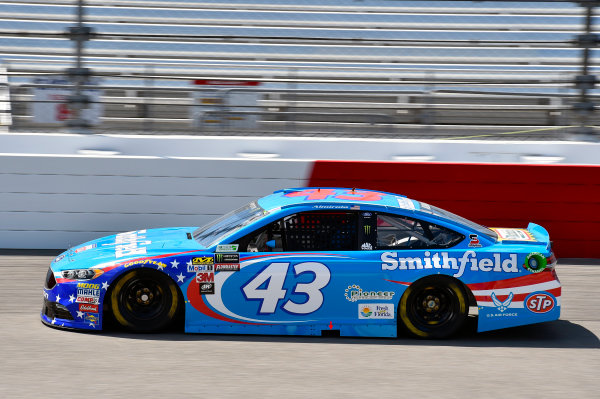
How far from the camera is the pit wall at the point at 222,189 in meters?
9.20

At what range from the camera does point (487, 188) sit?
9.24 meters

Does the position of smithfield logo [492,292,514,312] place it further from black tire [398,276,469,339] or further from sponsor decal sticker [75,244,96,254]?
sponsor decal sticker [75,244,96,254]

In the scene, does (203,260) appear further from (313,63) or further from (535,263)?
(313,63)

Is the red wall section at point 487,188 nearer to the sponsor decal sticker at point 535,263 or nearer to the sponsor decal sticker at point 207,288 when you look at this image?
the sponsor decal sticker at point 535,263

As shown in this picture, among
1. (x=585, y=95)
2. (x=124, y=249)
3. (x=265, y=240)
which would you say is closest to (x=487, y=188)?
(x=585, y=95)

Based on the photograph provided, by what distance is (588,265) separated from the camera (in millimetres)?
9109

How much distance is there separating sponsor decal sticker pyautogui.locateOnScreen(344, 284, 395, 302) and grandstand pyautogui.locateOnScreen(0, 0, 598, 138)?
4.53 meters

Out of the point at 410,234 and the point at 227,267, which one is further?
the point at 410,234

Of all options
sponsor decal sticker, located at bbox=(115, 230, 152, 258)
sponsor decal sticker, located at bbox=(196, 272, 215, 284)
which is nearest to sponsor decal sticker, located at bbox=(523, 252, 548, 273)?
sponsor decal sticker, located at bbox=(196, 272, 215, 284)

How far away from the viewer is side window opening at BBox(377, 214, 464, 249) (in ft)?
20.4

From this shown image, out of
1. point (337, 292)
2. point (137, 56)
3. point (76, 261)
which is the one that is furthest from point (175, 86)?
point (137, 56)

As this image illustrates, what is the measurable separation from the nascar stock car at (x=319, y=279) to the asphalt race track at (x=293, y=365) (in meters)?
0.16

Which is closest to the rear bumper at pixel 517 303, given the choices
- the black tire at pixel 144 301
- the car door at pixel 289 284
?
the car door at pixel 289 284

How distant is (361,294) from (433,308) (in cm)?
61
